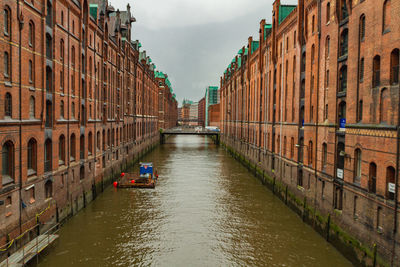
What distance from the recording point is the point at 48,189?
1939cm

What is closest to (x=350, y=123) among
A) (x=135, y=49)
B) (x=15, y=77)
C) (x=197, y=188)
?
(x=15, y=77)

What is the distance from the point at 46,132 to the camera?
19266 millimetres

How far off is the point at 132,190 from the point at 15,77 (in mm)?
19045

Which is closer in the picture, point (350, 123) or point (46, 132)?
point (350, 123)

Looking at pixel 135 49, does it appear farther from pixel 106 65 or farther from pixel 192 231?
pixel 192 231

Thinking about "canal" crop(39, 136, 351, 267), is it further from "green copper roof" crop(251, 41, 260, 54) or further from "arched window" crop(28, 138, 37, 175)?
"green copper roof" crop(251, 41, 260, 54)

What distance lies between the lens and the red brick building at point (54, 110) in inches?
592

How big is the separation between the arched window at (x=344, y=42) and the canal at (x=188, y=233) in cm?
1174

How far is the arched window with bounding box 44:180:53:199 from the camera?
1907 centimetres

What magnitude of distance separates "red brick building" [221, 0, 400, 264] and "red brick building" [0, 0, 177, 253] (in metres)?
17.3

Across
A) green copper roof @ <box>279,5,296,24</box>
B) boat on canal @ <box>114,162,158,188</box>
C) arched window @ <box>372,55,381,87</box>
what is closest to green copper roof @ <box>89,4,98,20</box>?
boat on canal @ <box>114,162,158,188</box>

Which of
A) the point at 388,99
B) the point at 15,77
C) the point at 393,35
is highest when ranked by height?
the point at 393,35

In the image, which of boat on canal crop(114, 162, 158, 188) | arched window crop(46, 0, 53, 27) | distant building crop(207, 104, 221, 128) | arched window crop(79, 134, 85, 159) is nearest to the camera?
arched window crop(46, 0, 53, 27)

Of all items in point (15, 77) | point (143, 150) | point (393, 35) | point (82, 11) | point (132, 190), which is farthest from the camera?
point (143, 150)
